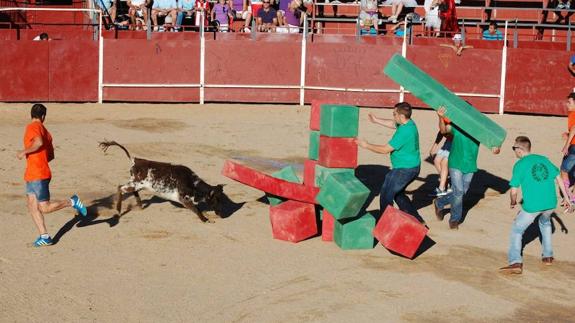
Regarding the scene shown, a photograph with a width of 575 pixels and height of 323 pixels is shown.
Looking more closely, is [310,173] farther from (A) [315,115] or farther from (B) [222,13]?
(B) [222,13]

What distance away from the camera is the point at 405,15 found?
24328 mm

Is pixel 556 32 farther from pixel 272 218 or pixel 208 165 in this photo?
pixel 272 218

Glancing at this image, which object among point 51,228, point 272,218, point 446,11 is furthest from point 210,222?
point 446,11

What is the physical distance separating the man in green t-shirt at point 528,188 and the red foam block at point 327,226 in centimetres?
205

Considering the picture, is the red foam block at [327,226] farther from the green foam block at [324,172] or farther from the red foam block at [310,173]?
the red foam block at [310,173]

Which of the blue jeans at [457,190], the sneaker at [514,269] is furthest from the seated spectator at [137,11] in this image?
the sneaker at [514,269]

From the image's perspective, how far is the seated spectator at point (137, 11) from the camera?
23.6 metres

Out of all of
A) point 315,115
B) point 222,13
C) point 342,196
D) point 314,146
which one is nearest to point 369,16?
point 222,13

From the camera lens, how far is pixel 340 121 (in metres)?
11.2

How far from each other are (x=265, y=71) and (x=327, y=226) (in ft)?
39.4

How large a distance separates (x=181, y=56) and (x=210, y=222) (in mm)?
11179

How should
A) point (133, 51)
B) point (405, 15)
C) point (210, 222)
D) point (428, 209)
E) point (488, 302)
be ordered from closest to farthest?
point (488, 302) < point (210, 222) < point (428, 209) < point (133, 51) < point (405, 15)

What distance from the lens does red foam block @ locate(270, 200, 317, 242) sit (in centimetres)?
1109

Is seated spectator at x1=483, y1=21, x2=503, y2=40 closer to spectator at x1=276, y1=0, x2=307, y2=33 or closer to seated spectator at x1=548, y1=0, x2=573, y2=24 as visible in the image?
seated spectator at x1=548, y1=0, x2=573, y2=24
